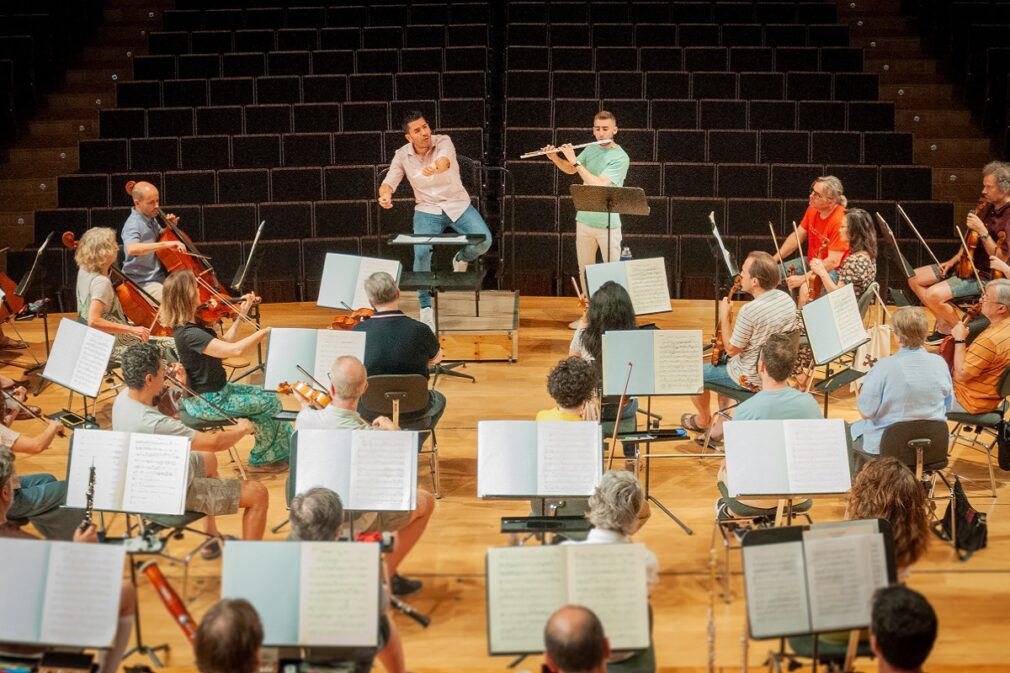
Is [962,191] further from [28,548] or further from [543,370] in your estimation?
[28,548]

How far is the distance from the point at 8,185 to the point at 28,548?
22.7 ft

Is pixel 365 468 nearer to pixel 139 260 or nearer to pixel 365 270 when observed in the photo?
pixel 365 270

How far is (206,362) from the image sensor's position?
545 cm

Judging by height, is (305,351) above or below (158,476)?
above

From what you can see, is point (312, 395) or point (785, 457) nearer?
point (785, 457)

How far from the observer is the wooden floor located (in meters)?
4.16

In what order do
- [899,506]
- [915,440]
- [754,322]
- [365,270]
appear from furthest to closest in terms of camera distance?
[365,270] < [754,322] < [915,440] < [899,506]

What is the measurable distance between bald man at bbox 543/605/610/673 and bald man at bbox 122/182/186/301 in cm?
450

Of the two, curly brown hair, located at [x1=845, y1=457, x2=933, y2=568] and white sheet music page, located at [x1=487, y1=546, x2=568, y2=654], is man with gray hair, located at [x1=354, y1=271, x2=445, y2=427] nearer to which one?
white sheet music page, located at [x1=487, y1=546, x2=568, y2=654]

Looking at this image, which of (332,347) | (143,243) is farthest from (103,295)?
(332,347)

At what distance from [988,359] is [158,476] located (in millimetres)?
3785

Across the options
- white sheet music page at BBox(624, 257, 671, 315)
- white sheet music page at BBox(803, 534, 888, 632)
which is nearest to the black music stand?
white sheet music page at BBox(624, 257, 671, 315)

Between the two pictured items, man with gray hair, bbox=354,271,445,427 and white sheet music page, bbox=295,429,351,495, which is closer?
white sheet music page, bbox=295,429,351,495

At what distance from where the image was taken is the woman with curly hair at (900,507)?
3795 millimetres
